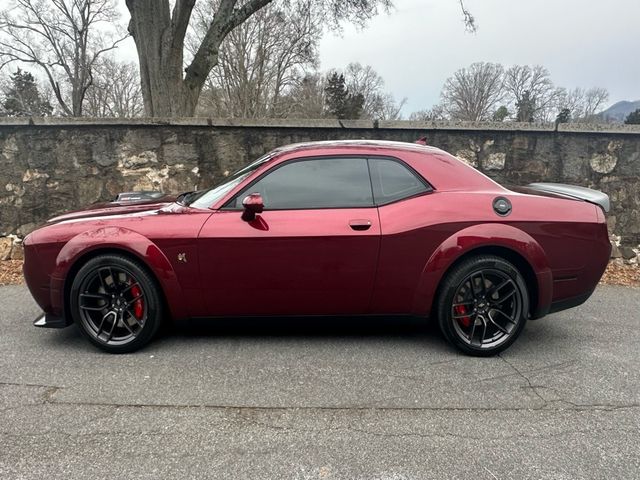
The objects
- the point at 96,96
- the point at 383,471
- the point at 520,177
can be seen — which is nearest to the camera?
the point at 383,471

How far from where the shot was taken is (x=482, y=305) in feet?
10.3

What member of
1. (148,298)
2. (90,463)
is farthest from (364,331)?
(90,463)

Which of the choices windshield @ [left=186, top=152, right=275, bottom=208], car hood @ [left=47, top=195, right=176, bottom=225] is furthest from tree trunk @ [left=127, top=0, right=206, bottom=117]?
windshield @ [left=186, top=152, right=275, bottom=208]

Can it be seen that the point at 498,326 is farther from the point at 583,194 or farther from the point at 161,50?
the point at 161,50

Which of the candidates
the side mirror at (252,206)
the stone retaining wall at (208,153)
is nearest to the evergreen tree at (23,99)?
the stone retaining wall at (208,153)

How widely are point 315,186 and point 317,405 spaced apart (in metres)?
1.58

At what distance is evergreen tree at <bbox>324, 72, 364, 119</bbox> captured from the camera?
1597 inches

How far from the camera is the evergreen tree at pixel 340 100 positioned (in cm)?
4057

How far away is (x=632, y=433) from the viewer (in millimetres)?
2281

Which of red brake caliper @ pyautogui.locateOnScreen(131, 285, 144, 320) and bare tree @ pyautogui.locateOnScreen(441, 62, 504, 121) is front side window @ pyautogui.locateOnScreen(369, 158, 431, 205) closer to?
red brake caliper @ pyautogui.locateOnScreen(131, 285, 144, 320)

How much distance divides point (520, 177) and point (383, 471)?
17.7 feet

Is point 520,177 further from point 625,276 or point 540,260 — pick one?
point 540,260

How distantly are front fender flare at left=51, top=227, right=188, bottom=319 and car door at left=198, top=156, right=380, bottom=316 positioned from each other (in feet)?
0.85

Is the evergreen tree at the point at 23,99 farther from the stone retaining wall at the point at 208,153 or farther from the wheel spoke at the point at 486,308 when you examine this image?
the wheel spoke at the point at 486,308
